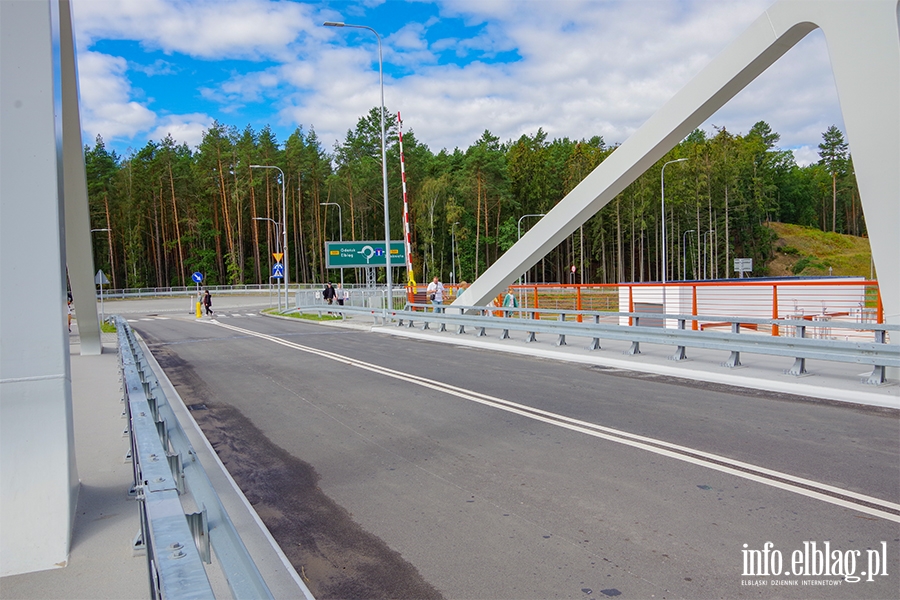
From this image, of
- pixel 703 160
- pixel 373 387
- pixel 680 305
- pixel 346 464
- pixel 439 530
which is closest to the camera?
pixel 439 530

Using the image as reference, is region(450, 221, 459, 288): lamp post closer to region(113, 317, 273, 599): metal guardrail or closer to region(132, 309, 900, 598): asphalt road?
region(132, 309, 900, 598): asphalt road

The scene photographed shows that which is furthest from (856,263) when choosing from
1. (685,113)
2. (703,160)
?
(685,113)

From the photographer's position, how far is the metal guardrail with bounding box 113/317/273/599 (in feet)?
7.20

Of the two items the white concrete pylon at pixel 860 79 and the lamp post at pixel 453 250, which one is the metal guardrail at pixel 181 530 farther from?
the lamp post at pixel 453 250

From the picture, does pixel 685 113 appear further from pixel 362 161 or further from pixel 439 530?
pixel 362 161

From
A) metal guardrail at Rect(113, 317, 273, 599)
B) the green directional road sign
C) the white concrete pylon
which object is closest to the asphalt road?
metal guardrail at Rect(113, 317, 273, 599)

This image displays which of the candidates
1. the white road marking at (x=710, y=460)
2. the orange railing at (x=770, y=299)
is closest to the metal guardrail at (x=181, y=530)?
the white road marking at (x=710, y=460)

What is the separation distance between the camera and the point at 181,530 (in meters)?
2.59

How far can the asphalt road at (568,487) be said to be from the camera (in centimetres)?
384

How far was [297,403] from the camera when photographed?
9.47 m

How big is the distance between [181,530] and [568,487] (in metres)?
3.51

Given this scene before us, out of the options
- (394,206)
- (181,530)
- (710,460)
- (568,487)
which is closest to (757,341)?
(710,460)

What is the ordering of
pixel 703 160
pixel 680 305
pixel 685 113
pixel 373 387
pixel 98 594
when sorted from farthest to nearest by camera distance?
pixel 703 160 < pixel 680 305 < pixel 685 113 < pixel 373 387 < pixel 98 594

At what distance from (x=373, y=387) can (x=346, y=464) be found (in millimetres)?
4304
